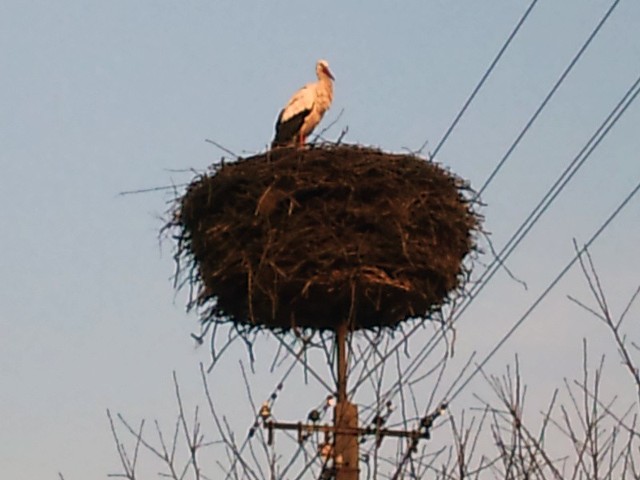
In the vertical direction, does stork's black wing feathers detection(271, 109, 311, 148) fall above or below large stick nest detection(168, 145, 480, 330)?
above

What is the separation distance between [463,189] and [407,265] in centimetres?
82

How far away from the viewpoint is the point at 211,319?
297 inches

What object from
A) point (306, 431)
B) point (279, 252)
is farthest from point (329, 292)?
point (306, 431)

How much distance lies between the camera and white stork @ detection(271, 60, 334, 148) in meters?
10.2

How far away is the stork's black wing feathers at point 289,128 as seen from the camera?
33.2 feet

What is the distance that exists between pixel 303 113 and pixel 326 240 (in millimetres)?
3186

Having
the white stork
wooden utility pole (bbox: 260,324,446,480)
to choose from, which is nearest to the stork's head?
the white stork

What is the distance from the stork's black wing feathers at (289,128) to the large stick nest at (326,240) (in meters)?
2.35

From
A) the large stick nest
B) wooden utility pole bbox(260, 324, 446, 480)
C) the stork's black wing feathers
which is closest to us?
wooden utility pole bbox(260, 324, 446, 480)

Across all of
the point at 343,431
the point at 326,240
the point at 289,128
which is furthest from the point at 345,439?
the point at 289,128

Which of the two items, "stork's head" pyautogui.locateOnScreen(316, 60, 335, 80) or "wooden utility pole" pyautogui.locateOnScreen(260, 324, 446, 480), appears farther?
"stork's head" pyautogui.locateOnScreen(316, 60, 335, 80)

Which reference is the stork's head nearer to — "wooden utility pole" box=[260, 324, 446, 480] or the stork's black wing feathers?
the stork's black wing feathers

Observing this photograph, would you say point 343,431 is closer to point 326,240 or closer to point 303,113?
point 326,240

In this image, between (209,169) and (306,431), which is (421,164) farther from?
(306,431)
